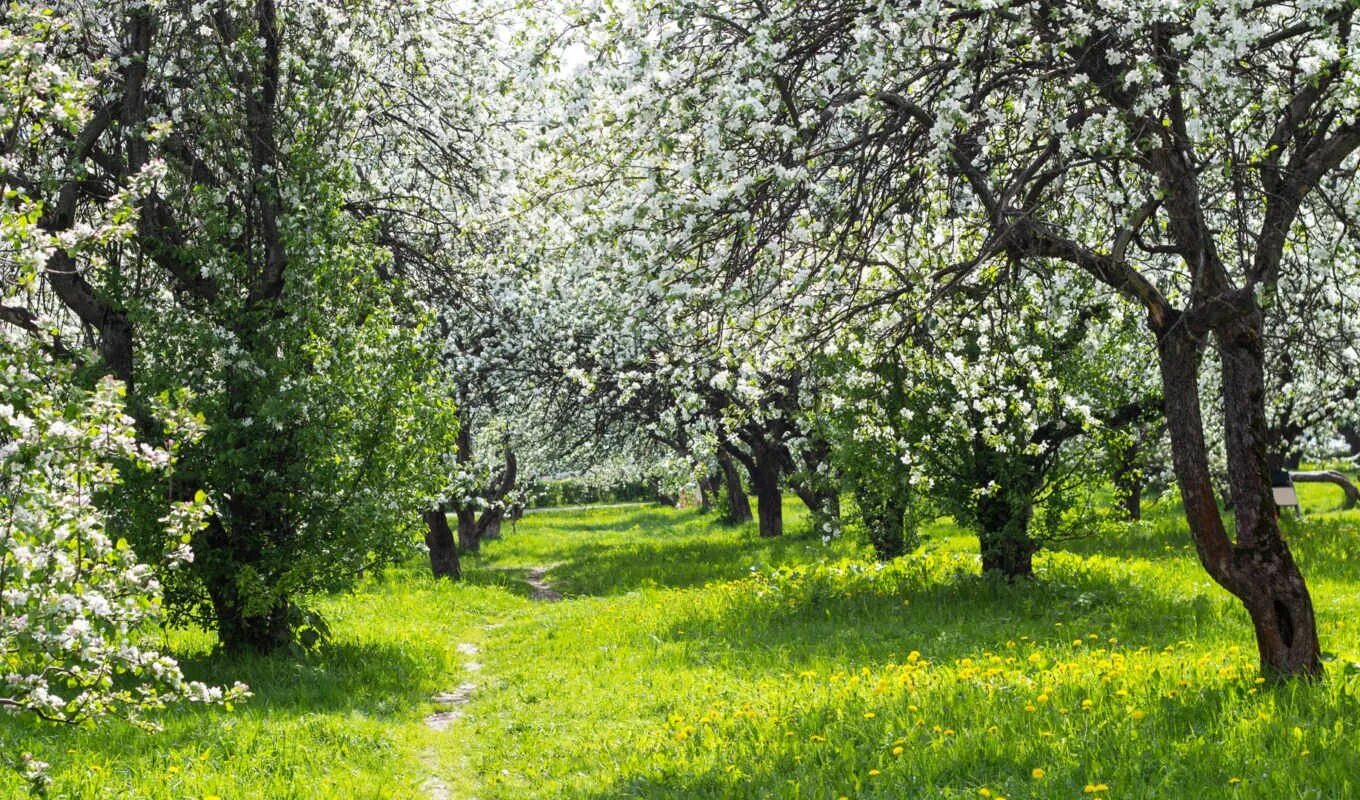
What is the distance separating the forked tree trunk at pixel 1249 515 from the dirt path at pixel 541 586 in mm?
13432

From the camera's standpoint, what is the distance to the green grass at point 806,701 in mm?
7039

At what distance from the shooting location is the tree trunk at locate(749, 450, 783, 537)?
2845 cm

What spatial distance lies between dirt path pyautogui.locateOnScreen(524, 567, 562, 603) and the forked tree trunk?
1343cm

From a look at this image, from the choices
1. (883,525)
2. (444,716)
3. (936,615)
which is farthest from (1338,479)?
(444,716)

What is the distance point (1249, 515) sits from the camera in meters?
8.04

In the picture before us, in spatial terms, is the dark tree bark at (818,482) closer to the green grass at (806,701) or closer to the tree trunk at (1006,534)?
the green grass at (806,701)

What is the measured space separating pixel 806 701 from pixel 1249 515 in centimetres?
361

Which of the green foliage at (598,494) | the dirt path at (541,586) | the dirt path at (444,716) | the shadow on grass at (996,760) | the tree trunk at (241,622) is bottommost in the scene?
the dirt path at (444,716)

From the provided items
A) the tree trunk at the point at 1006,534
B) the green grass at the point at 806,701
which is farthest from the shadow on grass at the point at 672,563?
the tree trunk at the point at 1006,534

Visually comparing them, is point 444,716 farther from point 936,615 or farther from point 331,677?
point 936,615

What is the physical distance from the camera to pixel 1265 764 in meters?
6.41

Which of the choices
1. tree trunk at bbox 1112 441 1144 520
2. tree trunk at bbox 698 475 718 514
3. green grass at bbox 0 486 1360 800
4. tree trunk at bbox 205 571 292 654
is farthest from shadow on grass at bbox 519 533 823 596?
tree trunk at bbox 698 475 718 514

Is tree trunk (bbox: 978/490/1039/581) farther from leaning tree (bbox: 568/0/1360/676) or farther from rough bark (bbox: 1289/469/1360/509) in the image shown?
rough bark (bbox: 1289/469/1360/509)

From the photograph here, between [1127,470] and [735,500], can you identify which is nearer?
[1127,470]
